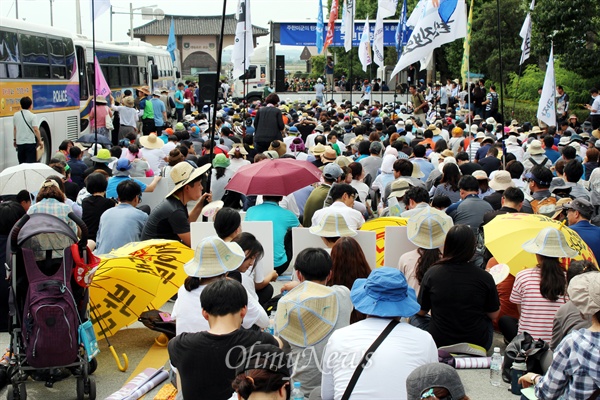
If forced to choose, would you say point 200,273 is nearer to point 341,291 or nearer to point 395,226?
point 341,291

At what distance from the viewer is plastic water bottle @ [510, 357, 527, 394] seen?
6117mm

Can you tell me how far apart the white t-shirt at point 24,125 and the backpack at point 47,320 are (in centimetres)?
1146

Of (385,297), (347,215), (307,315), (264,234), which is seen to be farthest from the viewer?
(347,215)

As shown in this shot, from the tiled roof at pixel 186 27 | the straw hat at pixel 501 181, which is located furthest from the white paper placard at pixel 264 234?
the tiled roof at pixel 186 27

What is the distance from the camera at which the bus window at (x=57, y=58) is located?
69.2 ft

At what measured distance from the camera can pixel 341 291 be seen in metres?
5.66

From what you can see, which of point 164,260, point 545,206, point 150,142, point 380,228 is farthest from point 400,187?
point 150,142

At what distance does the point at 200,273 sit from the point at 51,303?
3.76 feet

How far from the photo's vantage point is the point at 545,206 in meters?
9.23

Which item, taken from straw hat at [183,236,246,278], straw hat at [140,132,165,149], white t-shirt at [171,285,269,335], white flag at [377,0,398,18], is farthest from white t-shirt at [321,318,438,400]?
white flag at [377,0,398,18]

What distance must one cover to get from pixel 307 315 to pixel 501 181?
576cm

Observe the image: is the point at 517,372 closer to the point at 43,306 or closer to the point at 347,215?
the point at 347,215

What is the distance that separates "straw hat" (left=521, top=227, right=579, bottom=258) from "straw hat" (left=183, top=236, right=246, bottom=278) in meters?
2.37

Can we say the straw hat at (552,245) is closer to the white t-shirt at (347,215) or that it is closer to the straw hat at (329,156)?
the white t-shirt at (347,215)
